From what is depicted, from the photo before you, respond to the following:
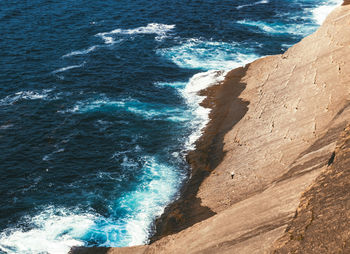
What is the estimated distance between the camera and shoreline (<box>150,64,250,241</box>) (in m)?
41.7

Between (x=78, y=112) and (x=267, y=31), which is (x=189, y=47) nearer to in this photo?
(x=267, y=31)

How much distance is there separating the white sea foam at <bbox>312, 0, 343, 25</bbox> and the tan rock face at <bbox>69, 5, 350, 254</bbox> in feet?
79.1

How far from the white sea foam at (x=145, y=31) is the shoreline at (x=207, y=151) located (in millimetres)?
20496

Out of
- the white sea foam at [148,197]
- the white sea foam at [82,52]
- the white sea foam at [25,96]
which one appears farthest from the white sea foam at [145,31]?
the white sea foam at [148,197]

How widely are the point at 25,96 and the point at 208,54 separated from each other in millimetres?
29781


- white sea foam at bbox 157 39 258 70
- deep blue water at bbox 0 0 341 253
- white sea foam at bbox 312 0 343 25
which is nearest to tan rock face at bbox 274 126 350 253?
deep blue water at bbox 0 0 341 253

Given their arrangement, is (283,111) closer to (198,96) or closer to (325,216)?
(198,96)

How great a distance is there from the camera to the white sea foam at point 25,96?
6119 cm

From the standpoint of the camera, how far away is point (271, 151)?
4588cm

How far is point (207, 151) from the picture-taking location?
1994 inches

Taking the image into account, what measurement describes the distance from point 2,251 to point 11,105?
85.0 feet

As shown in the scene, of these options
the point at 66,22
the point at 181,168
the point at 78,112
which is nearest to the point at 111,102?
the point at 78,112

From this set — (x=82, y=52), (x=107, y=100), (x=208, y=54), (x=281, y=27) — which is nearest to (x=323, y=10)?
(x=281, y=27)

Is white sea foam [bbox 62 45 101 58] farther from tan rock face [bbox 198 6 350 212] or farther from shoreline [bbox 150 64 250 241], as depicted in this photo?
tan rock face [bbox 198 6 350 212]
